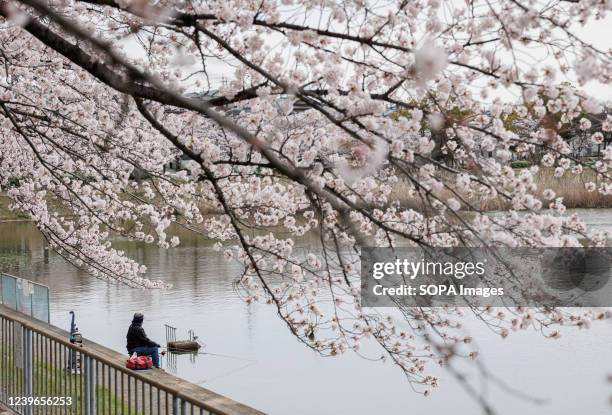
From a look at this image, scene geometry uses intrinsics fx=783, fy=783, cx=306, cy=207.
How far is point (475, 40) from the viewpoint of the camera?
210 inches

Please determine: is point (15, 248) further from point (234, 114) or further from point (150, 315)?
point (234, 114)

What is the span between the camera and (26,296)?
51.2 ft

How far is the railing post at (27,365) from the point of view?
6746mm

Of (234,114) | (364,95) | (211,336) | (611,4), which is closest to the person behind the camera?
(611,4)

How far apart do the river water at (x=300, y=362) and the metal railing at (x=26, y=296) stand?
4319 millimetres

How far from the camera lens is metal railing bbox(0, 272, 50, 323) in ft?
49.5

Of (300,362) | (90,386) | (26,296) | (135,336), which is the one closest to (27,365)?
(90,386)

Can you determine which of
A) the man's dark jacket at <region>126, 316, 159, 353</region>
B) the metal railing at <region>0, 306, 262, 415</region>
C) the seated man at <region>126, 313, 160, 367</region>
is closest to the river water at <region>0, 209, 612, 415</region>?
the seated man at <region>126, 313, 160, 367</region>

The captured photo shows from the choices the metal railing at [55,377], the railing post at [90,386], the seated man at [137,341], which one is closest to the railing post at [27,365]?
Answer: the metal railing at [55,377]

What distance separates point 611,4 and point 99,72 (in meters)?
3.01

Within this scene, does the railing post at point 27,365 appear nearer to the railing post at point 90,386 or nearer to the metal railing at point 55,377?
the metal railing at point 55,377

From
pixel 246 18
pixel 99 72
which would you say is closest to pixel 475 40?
pixel 246 18

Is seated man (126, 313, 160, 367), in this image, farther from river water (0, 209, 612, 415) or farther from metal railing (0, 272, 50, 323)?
river water (0, 209, 612, 415)

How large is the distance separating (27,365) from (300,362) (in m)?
13.4
